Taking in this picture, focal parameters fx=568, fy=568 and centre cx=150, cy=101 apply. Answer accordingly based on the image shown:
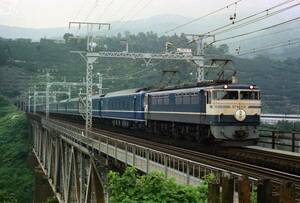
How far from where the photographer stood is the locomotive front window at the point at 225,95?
2644 cm

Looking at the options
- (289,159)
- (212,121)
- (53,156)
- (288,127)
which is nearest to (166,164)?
(289,159)

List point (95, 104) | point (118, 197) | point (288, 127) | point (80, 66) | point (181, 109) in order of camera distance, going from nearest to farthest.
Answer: point (118, 197), point (181, 109), point (288, 127), point (95, 104), point (80, 66)

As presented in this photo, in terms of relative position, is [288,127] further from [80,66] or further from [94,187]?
[80,66]

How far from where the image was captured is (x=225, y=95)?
2655cm

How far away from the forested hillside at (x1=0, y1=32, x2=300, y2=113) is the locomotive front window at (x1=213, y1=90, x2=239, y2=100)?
11.2 meters

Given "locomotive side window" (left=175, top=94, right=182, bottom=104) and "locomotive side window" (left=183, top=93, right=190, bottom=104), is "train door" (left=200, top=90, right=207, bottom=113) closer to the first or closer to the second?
"locomotive side window" (left=183, top=93, right=190, bottom=104)

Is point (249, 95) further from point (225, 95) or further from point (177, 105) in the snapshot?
point (177, 105)

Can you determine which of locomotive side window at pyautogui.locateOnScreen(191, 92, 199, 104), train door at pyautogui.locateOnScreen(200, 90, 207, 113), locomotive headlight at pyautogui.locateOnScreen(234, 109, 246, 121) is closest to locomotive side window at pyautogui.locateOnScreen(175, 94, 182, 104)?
locomotive side window at pyautogui.locateOnScreen(191, 92, 199, 104)

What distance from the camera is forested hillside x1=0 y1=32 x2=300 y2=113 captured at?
240 feet

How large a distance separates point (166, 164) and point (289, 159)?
6.71m

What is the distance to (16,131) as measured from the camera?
285 ft

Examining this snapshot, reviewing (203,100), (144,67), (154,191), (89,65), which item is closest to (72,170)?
(89,65)

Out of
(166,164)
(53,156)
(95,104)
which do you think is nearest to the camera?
(166,164)

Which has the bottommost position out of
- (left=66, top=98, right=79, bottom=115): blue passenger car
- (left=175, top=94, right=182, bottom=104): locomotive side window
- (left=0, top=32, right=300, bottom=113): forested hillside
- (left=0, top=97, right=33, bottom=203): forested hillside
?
(left=0, top=97, right=33, bottom=203): forested hillside
